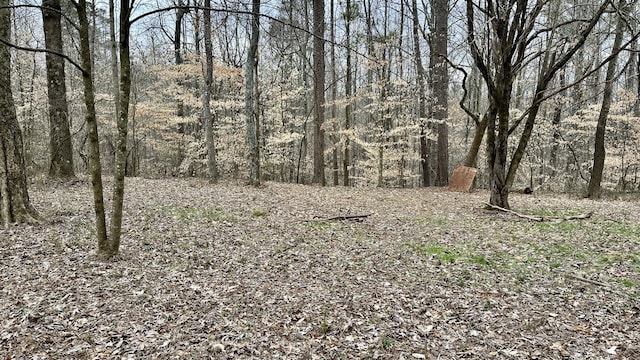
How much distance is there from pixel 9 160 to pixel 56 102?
4792mm

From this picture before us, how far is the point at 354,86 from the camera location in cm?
2133

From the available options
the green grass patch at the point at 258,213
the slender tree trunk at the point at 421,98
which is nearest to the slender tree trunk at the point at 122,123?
the green grass patch at the point at 258,213

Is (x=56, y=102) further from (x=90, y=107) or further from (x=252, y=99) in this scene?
(x=90, y=107)

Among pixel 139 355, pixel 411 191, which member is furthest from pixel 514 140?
pixel 139 355

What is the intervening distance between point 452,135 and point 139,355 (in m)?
22.7

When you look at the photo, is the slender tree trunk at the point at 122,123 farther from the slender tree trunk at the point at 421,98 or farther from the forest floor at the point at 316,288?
the slender tree trunk at the point at 421,98

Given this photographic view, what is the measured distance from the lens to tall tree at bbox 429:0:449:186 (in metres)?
13.3

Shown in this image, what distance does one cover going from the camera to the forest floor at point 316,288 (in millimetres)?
3424

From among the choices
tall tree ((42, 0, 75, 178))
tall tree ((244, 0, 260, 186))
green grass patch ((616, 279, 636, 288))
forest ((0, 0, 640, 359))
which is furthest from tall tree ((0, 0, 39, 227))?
green grass patch ((616, 279, 636, 288))

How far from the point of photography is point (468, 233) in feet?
23.1

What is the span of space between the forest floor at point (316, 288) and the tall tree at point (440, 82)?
21.2ft

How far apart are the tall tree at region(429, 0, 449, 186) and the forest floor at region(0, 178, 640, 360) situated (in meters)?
6.46

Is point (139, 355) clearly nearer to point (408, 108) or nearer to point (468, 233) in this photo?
point (468, 233)

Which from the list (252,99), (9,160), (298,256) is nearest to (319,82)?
(252,99)
